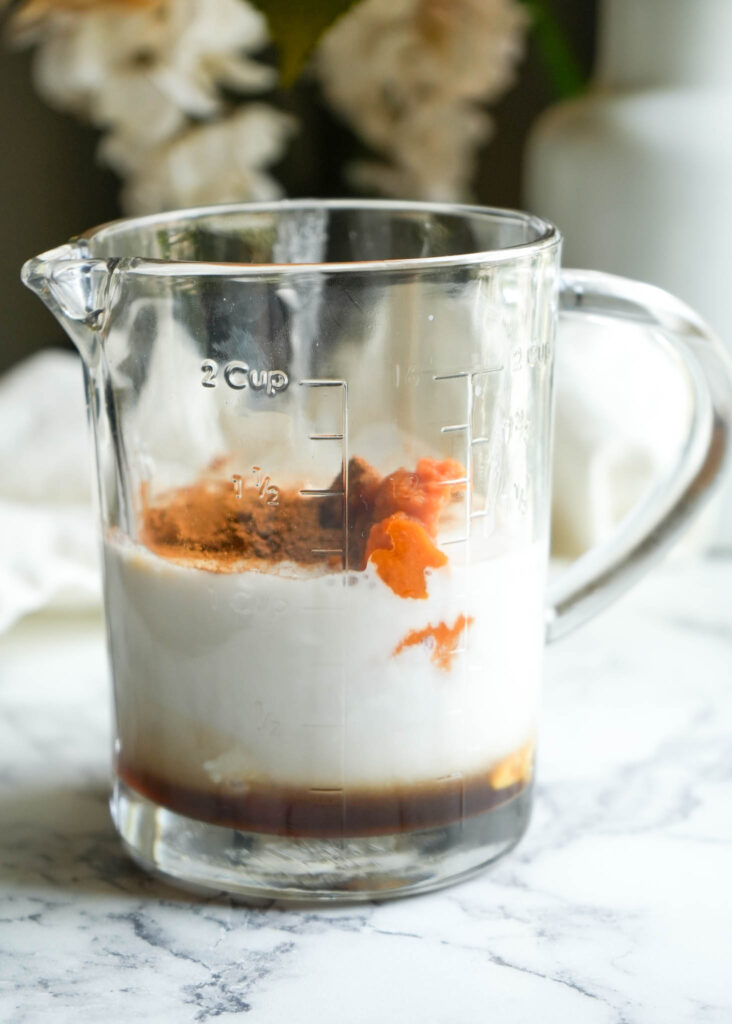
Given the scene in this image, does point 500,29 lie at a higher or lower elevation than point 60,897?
higher

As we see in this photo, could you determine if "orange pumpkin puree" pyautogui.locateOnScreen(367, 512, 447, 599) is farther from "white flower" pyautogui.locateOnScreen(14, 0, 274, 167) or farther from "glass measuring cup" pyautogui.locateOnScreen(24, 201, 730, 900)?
"white flower" pyautogui.locateOnScreen(14, 0, 274, 167)

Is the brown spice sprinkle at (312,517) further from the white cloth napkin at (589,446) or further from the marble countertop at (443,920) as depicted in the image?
the white cloth napkin at (589,446)

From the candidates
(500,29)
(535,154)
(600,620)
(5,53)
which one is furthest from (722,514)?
(5,53)

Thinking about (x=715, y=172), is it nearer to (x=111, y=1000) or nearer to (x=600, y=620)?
(x=600, y=620)

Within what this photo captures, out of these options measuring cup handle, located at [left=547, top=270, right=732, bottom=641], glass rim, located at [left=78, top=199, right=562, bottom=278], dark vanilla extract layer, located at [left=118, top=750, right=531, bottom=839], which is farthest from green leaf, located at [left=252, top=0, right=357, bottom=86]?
dark vanilla extract layer, located at [left=118, top=750, right=531, bottom=839]

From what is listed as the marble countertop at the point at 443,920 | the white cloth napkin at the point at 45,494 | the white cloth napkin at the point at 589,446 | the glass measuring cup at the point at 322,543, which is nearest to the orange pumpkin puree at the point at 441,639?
the glass measuring cup at the point at 322,543

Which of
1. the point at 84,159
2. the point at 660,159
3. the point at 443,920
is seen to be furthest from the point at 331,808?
the point at 84,159
